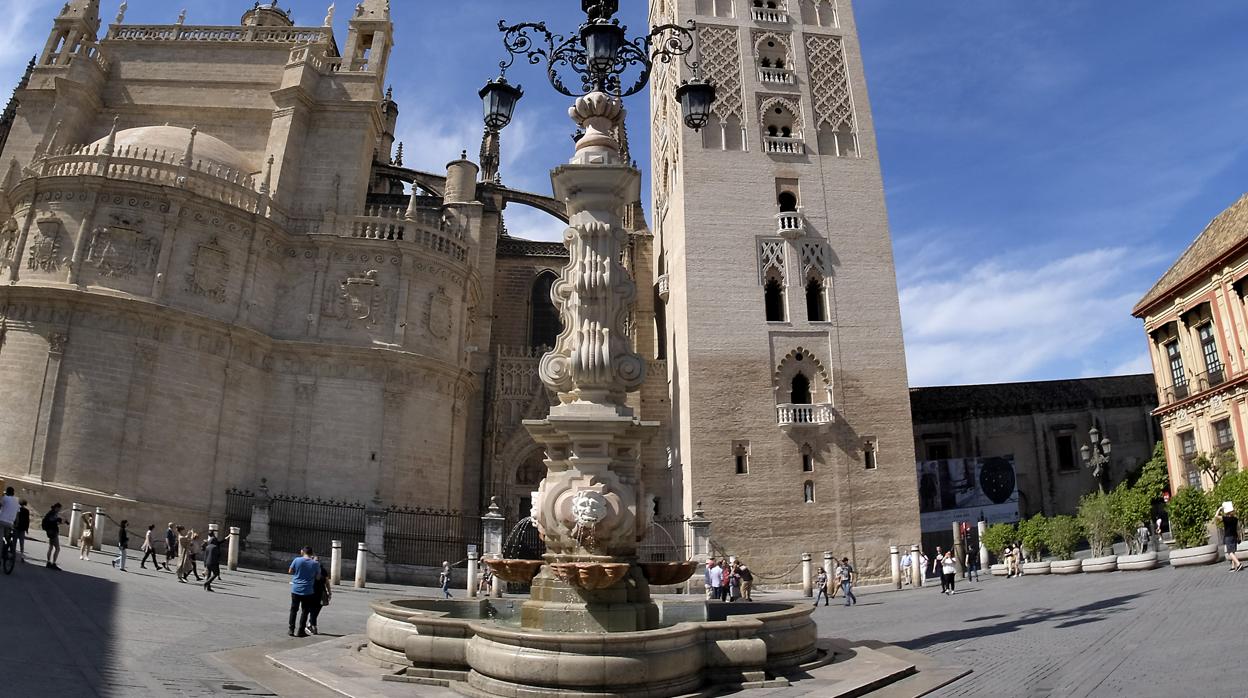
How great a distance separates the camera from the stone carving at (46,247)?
2033 centimetres

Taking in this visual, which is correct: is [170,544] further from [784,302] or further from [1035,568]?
[1035,568]

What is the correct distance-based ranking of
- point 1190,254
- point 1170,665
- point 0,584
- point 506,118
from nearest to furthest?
point 1170,665, point 506,118, point 0,584, point 1190,254

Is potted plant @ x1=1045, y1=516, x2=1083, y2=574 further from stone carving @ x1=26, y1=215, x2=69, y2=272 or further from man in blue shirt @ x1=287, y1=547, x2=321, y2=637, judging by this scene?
stone carving @ x1=26, y1=215, x2=69, y2=272

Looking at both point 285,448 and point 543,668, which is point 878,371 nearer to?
point 285,448

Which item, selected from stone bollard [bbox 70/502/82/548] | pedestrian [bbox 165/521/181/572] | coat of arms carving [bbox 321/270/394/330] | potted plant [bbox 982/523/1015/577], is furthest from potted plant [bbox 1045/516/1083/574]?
stone bollard [bbox 70/502/82/548]

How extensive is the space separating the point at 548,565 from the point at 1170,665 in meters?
5.43

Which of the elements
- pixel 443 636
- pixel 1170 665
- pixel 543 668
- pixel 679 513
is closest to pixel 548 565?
pixel 443 636

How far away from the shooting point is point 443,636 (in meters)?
6.83

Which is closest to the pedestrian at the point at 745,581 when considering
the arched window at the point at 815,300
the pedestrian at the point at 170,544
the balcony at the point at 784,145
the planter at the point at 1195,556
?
the planter at the point at 1195,556

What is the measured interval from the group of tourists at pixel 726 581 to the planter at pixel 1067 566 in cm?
820

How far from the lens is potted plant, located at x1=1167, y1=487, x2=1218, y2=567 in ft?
53.4

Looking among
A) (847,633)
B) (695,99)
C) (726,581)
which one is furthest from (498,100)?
(726,581)

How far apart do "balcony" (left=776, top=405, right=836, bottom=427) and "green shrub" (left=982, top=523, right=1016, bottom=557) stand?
6.15 meters

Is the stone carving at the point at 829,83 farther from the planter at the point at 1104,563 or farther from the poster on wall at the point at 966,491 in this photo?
the planter at the point at 1104,563
